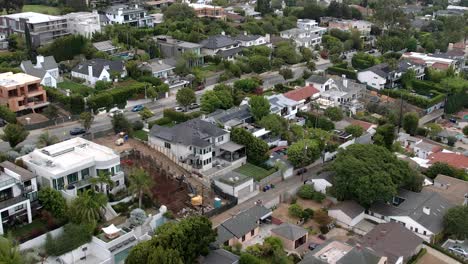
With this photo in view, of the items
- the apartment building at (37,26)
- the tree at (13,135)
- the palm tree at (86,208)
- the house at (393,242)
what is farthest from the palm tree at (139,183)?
the apartment building at (37,26)

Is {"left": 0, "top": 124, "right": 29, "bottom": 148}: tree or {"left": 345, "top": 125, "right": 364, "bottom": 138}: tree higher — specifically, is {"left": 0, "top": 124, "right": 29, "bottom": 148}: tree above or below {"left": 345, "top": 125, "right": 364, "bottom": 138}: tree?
above

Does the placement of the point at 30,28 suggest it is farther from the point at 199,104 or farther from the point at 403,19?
the point at 403,19

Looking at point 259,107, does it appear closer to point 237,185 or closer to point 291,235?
point 237,185

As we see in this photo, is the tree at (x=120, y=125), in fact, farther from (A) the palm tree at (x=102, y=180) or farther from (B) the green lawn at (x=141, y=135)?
(A) the palm tree at (x=102, y=180)

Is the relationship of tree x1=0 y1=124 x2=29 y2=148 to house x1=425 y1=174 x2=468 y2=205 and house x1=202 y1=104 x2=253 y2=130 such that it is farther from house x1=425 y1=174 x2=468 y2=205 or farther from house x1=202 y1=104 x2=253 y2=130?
house x1=425 y1=174 x2=468 y2=205

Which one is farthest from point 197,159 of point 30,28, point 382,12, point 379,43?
point 382,12

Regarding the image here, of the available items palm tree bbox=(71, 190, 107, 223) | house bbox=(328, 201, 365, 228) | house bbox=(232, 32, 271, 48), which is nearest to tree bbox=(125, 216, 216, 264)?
palm tree bbox=(71, 190, 107, 223)
